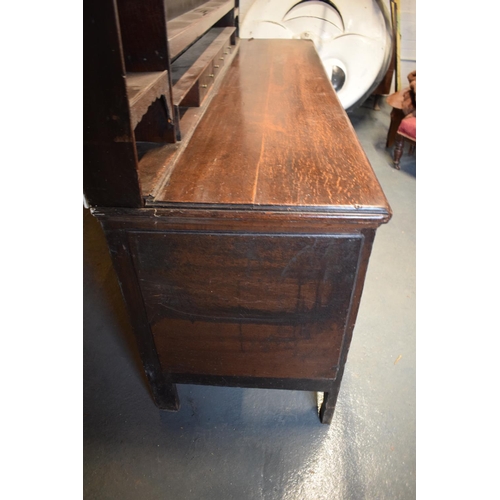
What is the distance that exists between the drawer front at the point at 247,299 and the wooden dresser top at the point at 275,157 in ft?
0.27

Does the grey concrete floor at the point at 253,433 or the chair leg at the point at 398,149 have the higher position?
the chair leg at the point at 398,149

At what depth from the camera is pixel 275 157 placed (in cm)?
100

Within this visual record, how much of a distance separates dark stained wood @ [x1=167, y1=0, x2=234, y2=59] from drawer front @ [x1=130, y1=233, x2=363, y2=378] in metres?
0.49

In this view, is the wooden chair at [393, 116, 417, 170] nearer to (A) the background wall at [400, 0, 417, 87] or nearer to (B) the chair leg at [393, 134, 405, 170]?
(B) the chair leg at [393, 134, 405, 170]

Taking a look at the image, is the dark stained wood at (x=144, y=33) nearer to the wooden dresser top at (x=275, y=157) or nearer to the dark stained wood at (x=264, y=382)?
the wooden dresser top at (x=275, y=157)

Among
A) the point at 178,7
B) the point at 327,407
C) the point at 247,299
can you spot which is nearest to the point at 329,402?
the point at 327,407

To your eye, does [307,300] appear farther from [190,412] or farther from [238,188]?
[190,412]

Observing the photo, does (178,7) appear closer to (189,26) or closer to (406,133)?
(189,26)

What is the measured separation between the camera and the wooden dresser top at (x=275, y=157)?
822 mm

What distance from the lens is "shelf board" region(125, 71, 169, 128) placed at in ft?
2.40

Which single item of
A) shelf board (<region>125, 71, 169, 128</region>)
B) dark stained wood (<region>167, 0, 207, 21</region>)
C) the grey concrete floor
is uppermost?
dark stained wood (<region>167, 0, 207, 21</region>)

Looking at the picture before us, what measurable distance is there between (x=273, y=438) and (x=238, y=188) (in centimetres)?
86

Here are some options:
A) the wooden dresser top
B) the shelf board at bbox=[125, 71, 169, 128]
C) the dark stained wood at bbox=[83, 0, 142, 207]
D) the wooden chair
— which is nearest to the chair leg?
the wooden chair

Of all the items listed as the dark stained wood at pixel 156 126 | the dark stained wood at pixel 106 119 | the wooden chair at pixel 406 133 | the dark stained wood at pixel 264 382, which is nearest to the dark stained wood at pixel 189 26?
the dark stained wood at pixel 156 126
